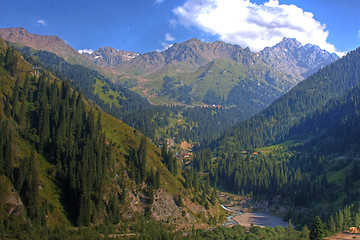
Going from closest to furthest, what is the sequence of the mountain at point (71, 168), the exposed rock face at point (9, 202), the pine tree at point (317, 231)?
the exposed rock face at point (9, 202) → the mountain at point (71, 168) → the pine tree at point (317, 231)

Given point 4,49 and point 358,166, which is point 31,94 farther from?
point 358,166

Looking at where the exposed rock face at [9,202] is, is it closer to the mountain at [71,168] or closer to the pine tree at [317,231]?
the mountain at [71,168]

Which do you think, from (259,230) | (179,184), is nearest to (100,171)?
(179,184)

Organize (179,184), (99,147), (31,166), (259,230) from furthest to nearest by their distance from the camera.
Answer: (179,184), (99,147), (259,230), (31,166)

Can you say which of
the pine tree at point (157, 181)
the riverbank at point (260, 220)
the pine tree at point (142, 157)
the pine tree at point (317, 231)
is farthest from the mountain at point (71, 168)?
Result: the pine tree at point (317, 231)

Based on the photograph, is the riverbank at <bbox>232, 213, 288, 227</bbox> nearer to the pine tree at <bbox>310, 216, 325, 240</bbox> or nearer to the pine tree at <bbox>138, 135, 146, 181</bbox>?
the pine tree at <bbox>310, 216, 325, 240</bbox>

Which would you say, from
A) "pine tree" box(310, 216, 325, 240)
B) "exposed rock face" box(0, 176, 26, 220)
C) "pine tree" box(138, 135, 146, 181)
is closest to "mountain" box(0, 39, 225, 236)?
"exposed rock face" box(0, 176, 26, 220)

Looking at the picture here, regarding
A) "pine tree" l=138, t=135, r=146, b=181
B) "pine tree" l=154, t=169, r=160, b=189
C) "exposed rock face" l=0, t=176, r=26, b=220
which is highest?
"pine tree" l=138, t=135, r=146, b=181

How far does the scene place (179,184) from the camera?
566ft

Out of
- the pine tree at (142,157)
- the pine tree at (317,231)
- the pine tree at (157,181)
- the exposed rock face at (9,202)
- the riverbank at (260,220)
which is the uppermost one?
the pine tree at (142,157)

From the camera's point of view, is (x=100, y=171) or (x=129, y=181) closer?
(x=100, y=171)

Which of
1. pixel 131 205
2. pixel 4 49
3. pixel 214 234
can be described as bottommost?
pixel 214 234

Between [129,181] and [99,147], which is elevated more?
[99,147]

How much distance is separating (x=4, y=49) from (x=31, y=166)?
120772 mm
